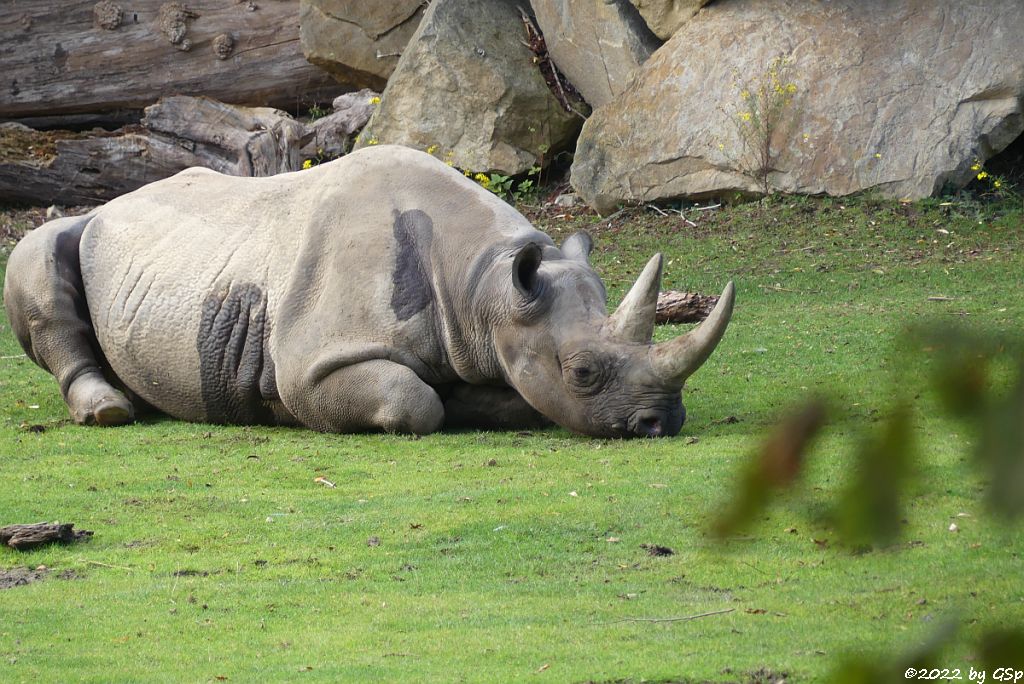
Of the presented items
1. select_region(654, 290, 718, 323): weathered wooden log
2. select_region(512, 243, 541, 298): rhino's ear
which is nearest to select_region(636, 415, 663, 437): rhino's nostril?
select_region(512, 243, 541, 298): rhino's ear

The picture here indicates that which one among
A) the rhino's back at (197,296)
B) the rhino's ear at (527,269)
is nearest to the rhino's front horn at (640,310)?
the rhino's ear at (527,269)

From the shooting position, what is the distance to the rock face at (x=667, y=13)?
52.2 ft

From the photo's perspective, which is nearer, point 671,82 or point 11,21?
point 671,82

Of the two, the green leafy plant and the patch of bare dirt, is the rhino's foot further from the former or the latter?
the green leafy plant

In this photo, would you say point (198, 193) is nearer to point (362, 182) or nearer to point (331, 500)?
point (362, 182)

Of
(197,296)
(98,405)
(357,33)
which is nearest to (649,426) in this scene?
(197,296)

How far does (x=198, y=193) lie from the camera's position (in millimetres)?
9422

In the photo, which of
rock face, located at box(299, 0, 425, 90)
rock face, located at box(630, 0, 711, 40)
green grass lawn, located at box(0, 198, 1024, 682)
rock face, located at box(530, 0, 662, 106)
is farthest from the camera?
rock face, located at box(299, 0, 425, 90)

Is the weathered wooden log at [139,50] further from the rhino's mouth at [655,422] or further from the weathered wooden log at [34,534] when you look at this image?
the weathered wooden log at [34,534]

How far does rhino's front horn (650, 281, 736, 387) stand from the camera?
7.17 meters

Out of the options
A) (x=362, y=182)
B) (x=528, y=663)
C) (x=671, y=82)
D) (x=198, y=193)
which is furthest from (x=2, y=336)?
(x=528, y=663)

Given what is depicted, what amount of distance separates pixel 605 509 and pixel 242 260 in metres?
3.50

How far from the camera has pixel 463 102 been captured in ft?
55.7

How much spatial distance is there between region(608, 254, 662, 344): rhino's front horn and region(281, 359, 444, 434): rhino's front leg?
1.19 metres
